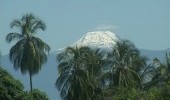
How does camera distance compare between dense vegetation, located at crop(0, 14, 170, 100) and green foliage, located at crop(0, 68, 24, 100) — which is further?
dense vegetation, located at crop(0, 14, 170, 100)

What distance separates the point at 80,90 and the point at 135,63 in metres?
9.20

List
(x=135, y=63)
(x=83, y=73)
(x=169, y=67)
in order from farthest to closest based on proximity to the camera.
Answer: (x=135, y=63)
(x=83, y=73)
(x=169, y=67)

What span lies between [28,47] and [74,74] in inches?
244

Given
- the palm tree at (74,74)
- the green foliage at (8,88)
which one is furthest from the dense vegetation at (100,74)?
the green foliage at (8,88)

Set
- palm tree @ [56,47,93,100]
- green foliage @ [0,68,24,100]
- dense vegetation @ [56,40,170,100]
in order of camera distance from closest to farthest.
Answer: green foliage @ [0,68,24,100] → dense vegetation @ [56,40,170,100] → palm tree @ [56,47,93,100]

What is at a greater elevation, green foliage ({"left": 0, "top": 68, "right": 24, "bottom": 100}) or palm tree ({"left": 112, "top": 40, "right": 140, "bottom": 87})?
palm tree ({"left": 112, "top": 40, "right": 140, "bottom": 87})

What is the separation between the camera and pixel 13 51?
64.7 metres

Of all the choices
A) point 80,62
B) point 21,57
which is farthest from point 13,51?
point 80,62

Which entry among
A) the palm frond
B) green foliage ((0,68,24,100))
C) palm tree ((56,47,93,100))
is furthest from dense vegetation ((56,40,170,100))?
green foliage ((0,68,24,100))

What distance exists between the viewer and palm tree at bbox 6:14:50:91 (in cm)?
6356

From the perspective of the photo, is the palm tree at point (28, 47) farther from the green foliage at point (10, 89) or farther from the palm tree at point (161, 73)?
the green foliage at point (10, 89)

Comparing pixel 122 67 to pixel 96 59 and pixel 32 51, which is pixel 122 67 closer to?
pixel 96 59

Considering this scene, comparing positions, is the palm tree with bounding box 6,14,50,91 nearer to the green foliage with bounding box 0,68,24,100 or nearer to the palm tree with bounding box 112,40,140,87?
the palm tree with bounding box 112,40,140,87

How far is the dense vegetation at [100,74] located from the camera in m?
61.0
